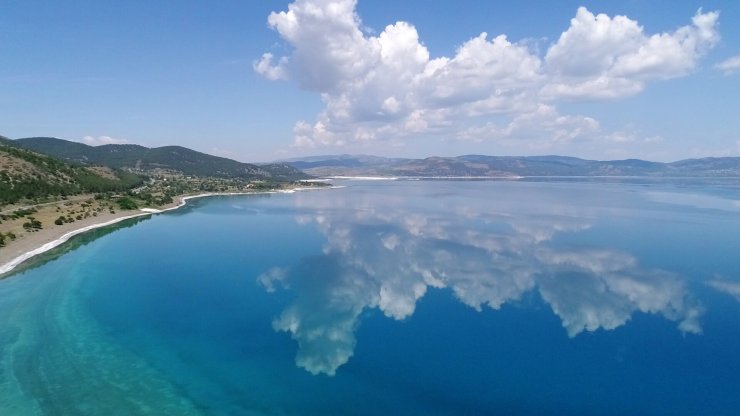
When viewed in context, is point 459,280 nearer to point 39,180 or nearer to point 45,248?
point 45,248

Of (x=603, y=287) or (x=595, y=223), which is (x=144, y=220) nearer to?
(x=603, y=287)

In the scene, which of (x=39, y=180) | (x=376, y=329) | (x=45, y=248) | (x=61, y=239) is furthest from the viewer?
(x=39, y=180)

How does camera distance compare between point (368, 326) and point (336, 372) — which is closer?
point (336, 372)

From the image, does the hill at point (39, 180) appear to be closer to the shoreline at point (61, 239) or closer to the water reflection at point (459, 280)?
the shoreline at point (61, 239)

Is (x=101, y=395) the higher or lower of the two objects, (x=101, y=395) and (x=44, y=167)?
the lower

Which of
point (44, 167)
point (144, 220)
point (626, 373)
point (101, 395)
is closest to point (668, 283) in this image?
point (626, 373)

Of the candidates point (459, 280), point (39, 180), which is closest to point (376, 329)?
point (459, 280)

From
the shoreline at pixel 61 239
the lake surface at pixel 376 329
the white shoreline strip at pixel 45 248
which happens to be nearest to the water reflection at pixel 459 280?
the lake surface at pixel 376 329
